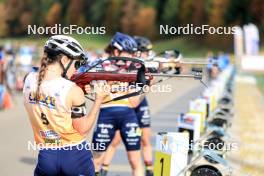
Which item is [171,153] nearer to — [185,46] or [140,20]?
[185,46]

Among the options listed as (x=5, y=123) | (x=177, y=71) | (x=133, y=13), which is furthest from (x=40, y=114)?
(x=133, y=13)

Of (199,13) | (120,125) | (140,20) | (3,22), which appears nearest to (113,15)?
(140,20)

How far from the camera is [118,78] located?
5.36 metres

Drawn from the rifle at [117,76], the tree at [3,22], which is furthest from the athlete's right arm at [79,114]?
the tree at [3,22]

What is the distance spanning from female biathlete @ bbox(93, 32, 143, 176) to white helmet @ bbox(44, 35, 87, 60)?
2724 millimetres

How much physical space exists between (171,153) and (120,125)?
156 cm

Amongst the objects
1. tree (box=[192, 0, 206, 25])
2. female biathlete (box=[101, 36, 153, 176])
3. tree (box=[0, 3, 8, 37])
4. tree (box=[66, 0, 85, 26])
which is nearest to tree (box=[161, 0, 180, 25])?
tree (box=[192, 0, 206, 25])

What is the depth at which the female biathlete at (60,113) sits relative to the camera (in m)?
4.57

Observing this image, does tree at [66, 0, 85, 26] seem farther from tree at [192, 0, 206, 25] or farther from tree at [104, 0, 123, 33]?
tree at [192, 0, 206, 25]

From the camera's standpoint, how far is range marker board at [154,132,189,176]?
6008 millimetres

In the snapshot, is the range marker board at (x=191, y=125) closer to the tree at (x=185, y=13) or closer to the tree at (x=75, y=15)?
the tree at (x=185, y=13)

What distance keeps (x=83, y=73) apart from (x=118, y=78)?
1.05ft

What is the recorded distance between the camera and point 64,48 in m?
4.63

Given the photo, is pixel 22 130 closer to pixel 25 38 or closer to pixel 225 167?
pixel 225 167
